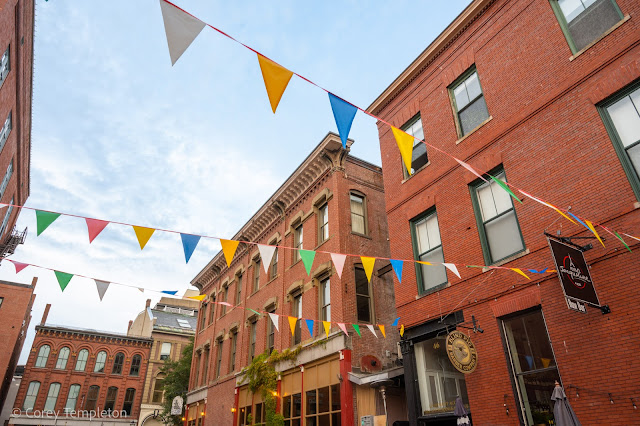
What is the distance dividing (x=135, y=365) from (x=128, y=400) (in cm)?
337

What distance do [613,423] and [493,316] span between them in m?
2.71

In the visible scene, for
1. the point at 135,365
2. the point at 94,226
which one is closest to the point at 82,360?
the point at 135,365

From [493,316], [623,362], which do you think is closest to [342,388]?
[493,316]

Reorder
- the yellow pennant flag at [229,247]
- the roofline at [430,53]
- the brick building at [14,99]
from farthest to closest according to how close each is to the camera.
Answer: the brick building at [14,99] < the roofline at [430,53] < the yellow pennant flag at [229,247]

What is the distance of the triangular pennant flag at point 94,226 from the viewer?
8.07 meters

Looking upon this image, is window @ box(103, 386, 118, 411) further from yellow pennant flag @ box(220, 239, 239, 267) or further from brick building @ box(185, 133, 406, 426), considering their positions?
yellow pennant flag @ box(220, 239, 239, 267)

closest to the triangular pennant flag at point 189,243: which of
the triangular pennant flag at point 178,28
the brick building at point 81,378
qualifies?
the triangular pennant flag at point 178,28

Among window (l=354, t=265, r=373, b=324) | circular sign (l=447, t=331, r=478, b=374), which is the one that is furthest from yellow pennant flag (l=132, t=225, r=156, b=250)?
window (l=354, t=265, r=373, b=324)

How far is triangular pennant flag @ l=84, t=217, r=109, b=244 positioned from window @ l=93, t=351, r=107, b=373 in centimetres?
4118

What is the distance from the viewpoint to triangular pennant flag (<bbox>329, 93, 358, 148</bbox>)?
247 inches

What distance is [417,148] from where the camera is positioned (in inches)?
483

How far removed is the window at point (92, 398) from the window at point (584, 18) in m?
47.5

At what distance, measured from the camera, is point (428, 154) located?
11.6 metres

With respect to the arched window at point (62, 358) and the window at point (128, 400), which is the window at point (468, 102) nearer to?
the window at point (128, 400)
